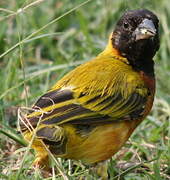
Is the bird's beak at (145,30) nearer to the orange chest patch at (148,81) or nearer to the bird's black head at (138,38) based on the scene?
the bird's black head at (138,38)

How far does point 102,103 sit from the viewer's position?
5.30 metres

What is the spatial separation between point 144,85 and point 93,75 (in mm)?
445

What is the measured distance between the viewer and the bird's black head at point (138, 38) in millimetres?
5586

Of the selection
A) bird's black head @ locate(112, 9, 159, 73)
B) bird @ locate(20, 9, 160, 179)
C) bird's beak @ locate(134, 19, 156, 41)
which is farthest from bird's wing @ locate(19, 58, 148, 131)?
bird's beak @ locate(134, 19, 156, 41)

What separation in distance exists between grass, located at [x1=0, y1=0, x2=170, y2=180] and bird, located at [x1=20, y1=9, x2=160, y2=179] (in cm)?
20

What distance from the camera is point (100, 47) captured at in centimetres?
749

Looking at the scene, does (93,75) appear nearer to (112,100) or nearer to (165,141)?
(112,100)

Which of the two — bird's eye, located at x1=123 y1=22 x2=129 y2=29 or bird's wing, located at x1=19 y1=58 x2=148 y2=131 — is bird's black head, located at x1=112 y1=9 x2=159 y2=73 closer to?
bird's eye, located at x1=123 y1=22 x2=129 y2=29

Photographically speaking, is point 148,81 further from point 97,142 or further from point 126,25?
point 97,142

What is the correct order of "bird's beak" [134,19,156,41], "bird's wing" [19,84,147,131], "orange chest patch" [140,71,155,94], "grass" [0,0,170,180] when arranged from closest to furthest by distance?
"bird's wing" [19,84,147,131]
"grass" [0,0,170,180]
"bird's beak" [134,19,156,41]
"orange chest patch" [140,71,155,94]

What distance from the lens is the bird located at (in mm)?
5055

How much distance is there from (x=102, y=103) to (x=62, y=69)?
1.69 metres

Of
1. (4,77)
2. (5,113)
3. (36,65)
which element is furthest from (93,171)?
(36,65)

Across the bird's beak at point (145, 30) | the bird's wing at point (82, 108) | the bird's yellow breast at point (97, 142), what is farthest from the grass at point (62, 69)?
the bird's beak at point (145, 30)
